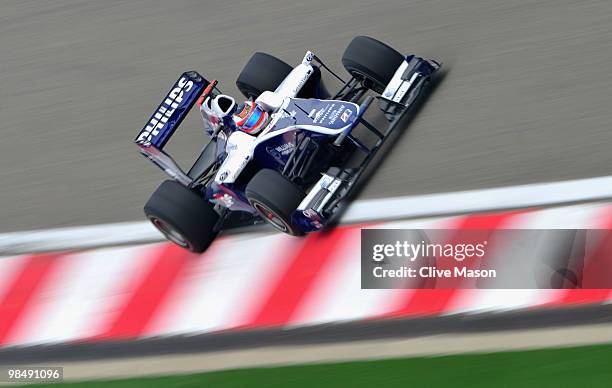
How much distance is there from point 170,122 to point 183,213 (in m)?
0.76

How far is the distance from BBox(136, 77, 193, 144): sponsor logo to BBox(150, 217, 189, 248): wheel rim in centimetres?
68

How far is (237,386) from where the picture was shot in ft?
23.3

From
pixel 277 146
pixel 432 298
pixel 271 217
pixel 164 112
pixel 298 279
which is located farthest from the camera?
pixel 164 112

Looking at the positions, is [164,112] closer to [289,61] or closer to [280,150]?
[280,150]

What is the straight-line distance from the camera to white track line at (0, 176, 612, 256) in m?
7.35

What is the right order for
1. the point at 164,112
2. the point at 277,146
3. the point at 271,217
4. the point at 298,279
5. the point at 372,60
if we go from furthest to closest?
the point at 372,60
the point at 164,112
the point at 277,146
the point at 271,217
the point at 298,279

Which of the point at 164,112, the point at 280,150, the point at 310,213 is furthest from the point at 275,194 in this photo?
the point at 164,112

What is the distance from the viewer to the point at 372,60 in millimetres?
8070

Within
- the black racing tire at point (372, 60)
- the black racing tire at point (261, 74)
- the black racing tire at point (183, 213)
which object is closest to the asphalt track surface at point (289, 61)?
the black racing tire at point (372, 60)

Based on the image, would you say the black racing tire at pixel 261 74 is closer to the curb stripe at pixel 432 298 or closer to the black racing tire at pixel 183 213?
the black racing tire at pixel 183 213

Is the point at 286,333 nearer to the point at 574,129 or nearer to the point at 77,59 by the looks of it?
the point at 574,129

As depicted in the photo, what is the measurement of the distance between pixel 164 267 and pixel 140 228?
0.54m

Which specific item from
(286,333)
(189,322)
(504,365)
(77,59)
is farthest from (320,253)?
(77,59)

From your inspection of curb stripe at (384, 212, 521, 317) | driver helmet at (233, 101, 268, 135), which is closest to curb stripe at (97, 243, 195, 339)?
driver helmet at (233, 101, 268, 135)
